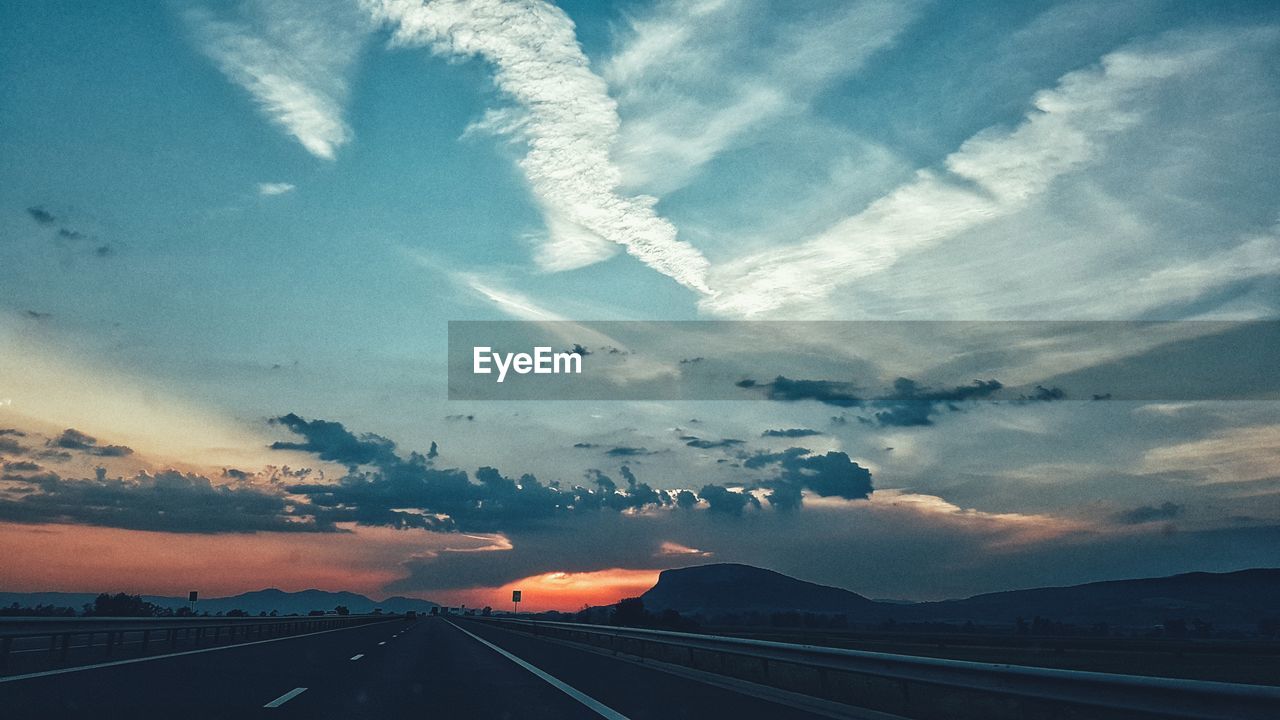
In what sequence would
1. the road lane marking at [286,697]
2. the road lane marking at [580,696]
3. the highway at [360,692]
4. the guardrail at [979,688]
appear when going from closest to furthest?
the guardrail at [979,688] < the highway at [360,692] < the road lane marking at [580,696] < the road lane marking at [286,697]

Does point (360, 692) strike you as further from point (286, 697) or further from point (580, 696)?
point (580, 696)

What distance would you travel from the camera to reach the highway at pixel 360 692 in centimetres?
1011

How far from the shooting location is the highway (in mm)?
10109

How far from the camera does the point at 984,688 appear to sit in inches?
312

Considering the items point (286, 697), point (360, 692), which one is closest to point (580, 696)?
point (360, 692)

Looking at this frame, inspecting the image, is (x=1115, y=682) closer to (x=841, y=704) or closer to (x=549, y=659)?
(x=841, y=704)

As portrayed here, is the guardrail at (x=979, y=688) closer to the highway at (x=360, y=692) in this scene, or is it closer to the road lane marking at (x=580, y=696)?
the highway at (x=360, y=692)

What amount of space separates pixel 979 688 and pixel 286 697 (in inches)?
337

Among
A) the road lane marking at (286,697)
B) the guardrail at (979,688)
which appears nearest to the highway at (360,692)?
the road lane marking at (286,697)

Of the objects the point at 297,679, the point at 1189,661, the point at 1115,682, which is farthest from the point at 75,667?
the point at 1189,661

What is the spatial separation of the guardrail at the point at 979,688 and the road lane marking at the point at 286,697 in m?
6.84

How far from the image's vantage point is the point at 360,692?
495 inches

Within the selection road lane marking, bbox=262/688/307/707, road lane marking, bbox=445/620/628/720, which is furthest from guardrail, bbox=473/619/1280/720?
road lane marking, bbox=262/688/307/707

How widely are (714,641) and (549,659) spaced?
7135mm
